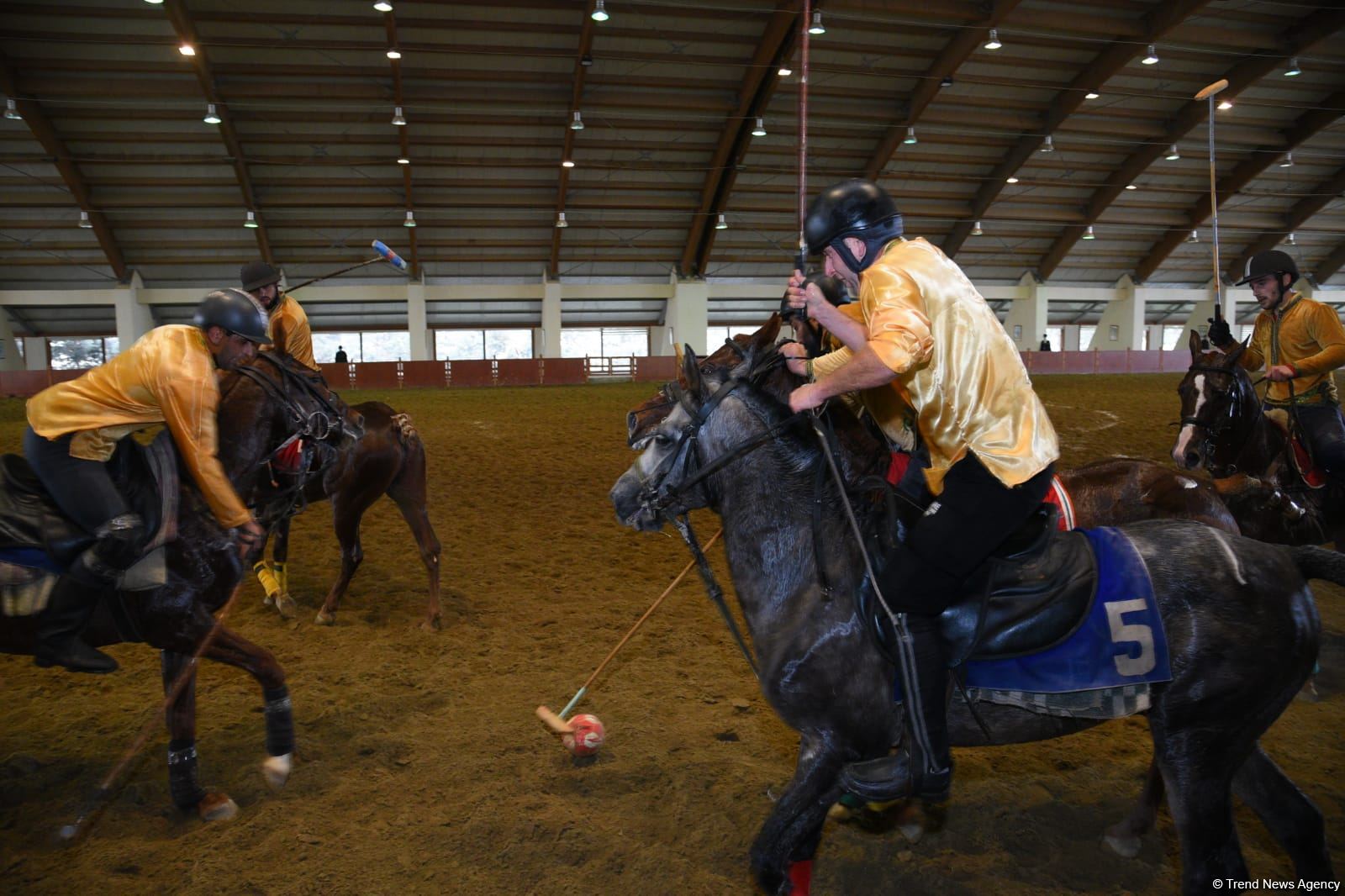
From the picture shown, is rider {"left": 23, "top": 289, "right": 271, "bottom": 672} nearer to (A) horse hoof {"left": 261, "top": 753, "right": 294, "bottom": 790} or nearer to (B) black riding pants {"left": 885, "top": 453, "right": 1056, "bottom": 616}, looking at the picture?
(A) horse hoof {"left": 261, "top": 753, "right": 294, "bottom": 790}

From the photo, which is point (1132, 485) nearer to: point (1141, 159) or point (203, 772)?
point (203, 772)

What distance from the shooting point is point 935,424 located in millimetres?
2750

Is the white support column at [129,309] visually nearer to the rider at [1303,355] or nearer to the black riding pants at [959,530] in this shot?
the rider at [1303,355]

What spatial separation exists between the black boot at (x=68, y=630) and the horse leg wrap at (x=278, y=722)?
0.74 meters

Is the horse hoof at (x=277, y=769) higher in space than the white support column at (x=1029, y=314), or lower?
lower

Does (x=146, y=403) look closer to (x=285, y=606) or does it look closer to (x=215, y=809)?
(x=215, y=809)

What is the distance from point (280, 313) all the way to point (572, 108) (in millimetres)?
19654

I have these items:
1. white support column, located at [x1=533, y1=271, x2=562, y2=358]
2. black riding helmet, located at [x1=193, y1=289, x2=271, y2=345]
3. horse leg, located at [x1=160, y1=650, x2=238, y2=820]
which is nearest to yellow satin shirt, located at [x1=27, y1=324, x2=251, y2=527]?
black riding helmet, located at [x1=193, y1=289, x2=271, y2=345]

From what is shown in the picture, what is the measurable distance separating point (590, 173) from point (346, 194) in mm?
8680

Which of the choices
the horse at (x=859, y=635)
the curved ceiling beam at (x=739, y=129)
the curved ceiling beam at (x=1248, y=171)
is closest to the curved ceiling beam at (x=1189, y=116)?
the curved ceiling beam at (x=1248, y=171)

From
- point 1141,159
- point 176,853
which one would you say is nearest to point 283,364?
point 176,853

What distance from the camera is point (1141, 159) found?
30.0 meters

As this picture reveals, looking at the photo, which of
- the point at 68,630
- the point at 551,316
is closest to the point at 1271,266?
the point at 68,630

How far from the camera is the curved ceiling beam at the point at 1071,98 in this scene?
22094mm
